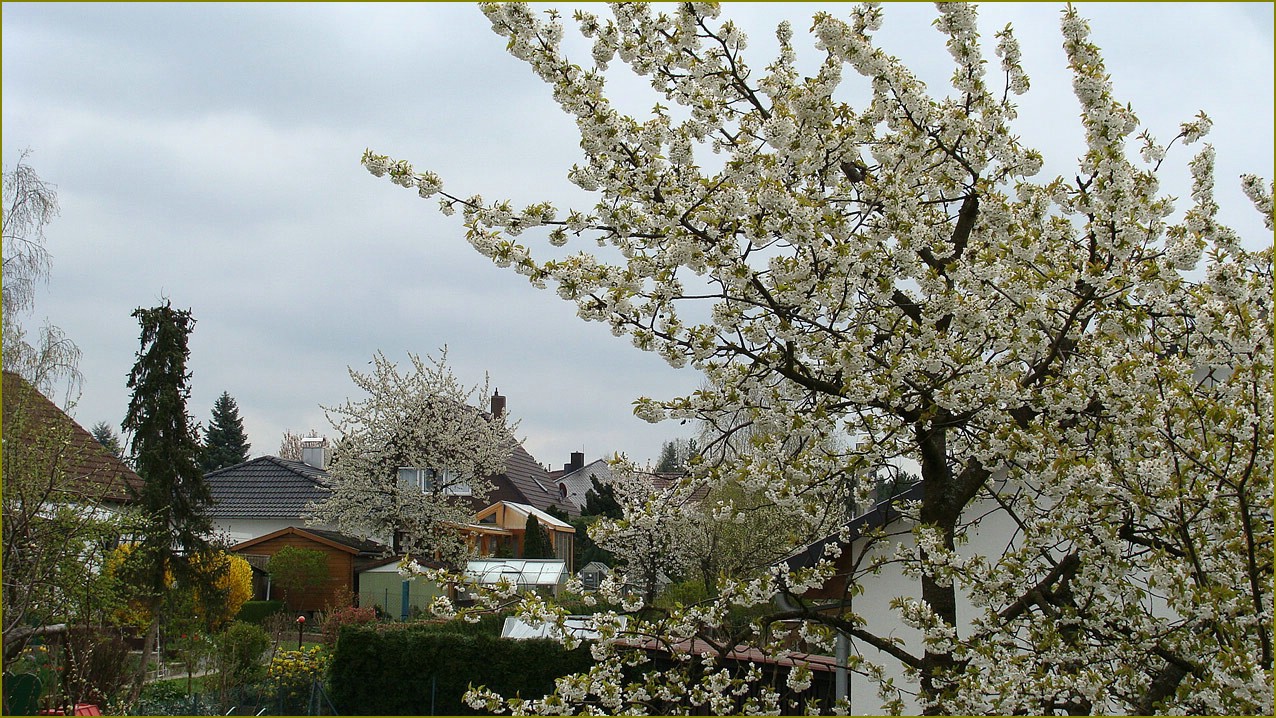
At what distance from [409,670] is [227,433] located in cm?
3615

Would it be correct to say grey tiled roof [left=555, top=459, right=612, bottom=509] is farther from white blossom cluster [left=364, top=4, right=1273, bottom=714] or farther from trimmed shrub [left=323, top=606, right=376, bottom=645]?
white blossom cluster [left=364, top=4, right=1273, bottom=714]

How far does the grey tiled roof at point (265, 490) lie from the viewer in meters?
26.4

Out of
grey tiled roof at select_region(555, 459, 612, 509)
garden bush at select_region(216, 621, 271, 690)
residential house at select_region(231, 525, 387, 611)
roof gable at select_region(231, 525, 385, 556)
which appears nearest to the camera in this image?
garden bush at select_region(216, 621, 271, 690)

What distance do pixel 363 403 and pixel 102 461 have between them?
946cm

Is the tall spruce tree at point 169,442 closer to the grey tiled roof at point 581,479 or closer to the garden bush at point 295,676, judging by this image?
the garden bush at point 295,676

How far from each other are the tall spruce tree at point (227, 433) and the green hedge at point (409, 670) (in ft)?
112

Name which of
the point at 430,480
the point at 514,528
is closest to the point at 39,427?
the point at 430,480

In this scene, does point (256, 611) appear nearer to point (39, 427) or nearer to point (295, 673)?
point (295, 673)

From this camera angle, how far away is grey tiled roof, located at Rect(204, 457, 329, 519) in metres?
26.4

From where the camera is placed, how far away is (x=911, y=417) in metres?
3.96

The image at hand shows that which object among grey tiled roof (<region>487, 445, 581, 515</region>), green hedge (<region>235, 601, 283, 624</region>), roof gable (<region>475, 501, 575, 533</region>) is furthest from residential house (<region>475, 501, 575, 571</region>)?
green hedge (<region>235, 601, 283, 624</region>)

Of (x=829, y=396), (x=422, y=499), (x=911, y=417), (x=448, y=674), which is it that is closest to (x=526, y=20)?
(x=829, y=396)

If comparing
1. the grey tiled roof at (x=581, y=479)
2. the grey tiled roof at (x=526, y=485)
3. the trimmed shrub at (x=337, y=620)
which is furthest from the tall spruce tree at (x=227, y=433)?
the trimmed shrub at (x=337, y=620)

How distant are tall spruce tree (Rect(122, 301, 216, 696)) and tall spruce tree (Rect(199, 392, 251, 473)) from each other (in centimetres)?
3100
